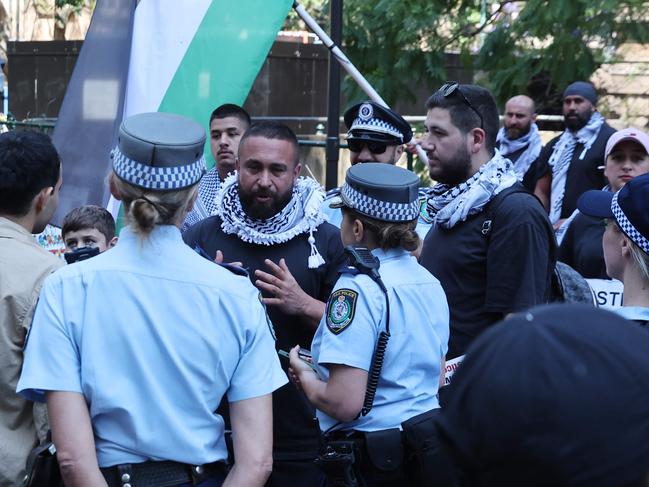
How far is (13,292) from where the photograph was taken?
3197mm

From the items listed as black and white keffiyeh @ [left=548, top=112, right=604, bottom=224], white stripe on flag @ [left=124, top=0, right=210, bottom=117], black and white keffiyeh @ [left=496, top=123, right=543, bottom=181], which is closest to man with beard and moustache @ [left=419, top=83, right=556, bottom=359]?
white stripe on flag @ [left=124, top=0, right=210, bottom=117]

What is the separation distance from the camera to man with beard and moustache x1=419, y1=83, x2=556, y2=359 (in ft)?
13.0

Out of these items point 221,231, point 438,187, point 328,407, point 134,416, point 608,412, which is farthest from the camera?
point 438,187

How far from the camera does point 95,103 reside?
571cm

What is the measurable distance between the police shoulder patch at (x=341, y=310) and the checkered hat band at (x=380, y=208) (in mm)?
311

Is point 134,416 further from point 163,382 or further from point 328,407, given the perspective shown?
point 328,407

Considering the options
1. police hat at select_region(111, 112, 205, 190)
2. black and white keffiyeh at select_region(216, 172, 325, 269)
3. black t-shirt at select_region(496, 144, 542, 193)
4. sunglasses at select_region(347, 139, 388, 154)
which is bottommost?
black t-shirt at select_region(496, 144, 542, 193)

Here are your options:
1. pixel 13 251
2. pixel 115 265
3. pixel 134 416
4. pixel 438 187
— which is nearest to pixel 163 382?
pixel 134 416

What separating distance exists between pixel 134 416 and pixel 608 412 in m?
1.72

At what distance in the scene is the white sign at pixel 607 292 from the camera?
15.9ft

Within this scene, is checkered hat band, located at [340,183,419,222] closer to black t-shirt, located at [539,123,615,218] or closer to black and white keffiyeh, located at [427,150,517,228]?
black and white keffiyeh, located at [427,150,517,228]

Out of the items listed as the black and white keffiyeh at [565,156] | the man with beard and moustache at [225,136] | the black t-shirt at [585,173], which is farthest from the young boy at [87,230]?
the black and white keffiyeh at [565,156]

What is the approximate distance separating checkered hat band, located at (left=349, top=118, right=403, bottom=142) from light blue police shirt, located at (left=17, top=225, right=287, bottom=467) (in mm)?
2423

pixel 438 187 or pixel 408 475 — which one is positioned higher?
pixel 438 187
